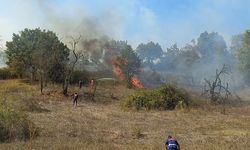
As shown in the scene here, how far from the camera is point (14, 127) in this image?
25828 millimetres

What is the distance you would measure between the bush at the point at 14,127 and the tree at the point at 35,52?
1878 inches

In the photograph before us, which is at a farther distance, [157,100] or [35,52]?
[35,52]

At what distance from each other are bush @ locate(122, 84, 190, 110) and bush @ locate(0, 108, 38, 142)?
27.6 metres

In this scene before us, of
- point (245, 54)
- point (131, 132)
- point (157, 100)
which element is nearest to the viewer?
point (131, 132)

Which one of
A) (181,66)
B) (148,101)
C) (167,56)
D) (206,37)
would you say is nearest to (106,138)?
(148,101)

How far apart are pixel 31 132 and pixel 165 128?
11412 millimetres

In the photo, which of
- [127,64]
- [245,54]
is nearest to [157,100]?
[245,54]

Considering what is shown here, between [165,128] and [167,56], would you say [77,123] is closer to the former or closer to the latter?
[165,128]

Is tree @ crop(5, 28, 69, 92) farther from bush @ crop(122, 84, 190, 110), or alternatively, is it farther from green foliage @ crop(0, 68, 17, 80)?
bush @ crop(122, 84, 190, 110)

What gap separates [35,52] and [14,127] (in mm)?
53728

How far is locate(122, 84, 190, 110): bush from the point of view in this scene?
2120 inches

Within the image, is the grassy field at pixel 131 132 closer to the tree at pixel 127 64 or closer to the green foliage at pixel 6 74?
the green foliage at pixel 6 74

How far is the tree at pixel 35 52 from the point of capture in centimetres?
7625

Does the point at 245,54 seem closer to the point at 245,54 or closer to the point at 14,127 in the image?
the point at 245,54
